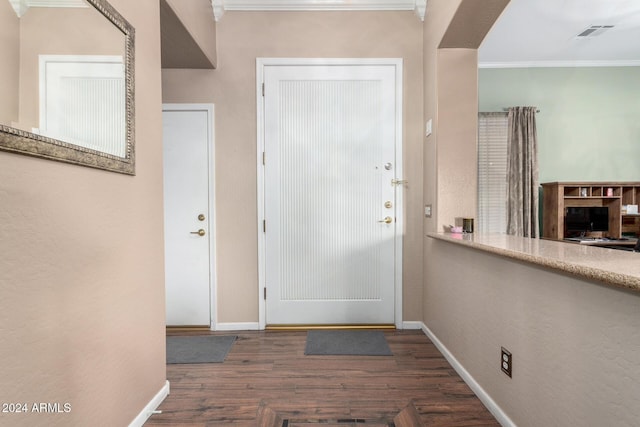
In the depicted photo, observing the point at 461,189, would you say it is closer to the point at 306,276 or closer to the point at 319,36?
the point at 306,276

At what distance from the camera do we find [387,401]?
6.28 ft

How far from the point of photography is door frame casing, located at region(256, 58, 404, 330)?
3.00 metres

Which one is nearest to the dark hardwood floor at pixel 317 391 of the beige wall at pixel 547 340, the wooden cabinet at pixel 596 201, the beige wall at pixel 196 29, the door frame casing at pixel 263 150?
the beige wall at pixel 547 340

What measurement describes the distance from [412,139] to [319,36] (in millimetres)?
1250

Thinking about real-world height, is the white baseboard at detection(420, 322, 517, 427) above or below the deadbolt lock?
below

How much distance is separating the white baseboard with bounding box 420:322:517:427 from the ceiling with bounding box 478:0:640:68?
3.12 meters

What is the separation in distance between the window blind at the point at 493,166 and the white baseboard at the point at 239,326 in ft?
10.6

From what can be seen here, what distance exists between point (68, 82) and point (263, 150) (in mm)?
1852

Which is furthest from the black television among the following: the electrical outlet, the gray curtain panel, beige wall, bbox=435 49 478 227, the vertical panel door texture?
the electrical outlet

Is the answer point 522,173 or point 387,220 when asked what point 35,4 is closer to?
point 387,220

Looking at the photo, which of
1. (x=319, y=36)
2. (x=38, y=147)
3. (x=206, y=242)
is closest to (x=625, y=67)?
(x=319, y=36)

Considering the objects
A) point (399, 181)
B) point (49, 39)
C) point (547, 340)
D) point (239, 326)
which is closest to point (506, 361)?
point (547, 340)

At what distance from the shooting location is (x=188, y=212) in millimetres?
3057

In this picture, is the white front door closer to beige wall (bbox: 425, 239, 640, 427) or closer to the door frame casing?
the door frame casing
